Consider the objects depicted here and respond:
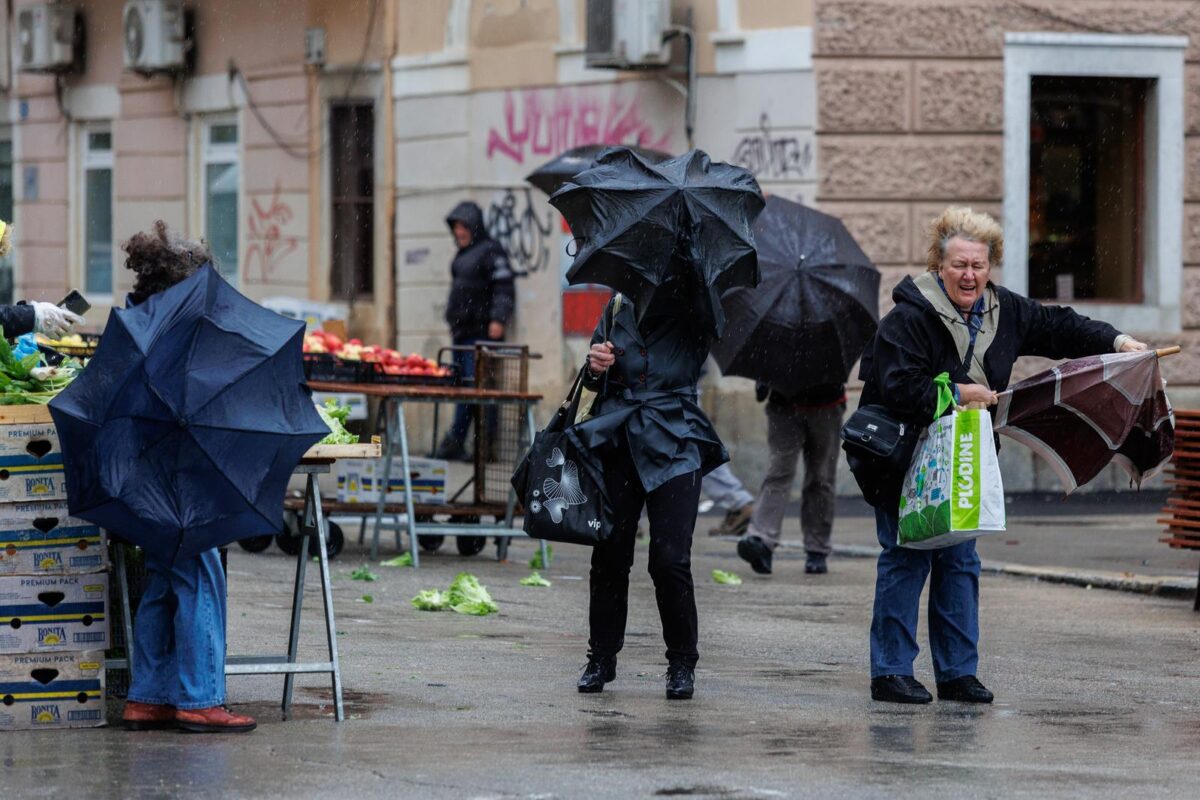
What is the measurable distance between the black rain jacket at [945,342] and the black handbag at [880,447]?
0.16 feet

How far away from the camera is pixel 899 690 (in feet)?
25.1

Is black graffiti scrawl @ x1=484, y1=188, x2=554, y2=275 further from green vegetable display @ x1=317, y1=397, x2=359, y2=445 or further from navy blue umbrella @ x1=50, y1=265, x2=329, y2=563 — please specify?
navy blue umbrella @ x1=50, y1=265, x2=329, y2=563

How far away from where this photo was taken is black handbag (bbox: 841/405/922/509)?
24.8 feet

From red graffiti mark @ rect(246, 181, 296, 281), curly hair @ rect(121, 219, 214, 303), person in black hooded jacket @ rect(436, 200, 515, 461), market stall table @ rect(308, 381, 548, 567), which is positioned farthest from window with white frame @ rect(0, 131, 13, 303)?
curly hair @ rect(121, 219, 214, 303)

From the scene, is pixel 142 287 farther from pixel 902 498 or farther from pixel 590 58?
pixel 590 58

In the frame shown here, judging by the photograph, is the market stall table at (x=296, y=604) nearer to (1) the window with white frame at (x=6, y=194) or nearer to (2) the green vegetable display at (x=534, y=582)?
(2) the green vegetable display at (x=534, y=582)

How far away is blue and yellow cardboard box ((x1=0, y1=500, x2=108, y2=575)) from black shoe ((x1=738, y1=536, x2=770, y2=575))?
231 inches

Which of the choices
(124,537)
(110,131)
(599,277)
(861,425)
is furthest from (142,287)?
(110,131)

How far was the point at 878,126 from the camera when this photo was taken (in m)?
17.0

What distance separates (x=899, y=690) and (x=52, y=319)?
3204 mm

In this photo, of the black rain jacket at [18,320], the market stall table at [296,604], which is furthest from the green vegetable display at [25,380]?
the market stall table at [296,604]

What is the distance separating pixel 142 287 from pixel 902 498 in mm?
2679

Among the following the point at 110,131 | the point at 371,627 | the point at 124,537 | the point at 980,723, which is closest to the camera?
the point at 124,537

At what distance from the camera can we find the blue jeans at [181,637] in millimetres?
6797
